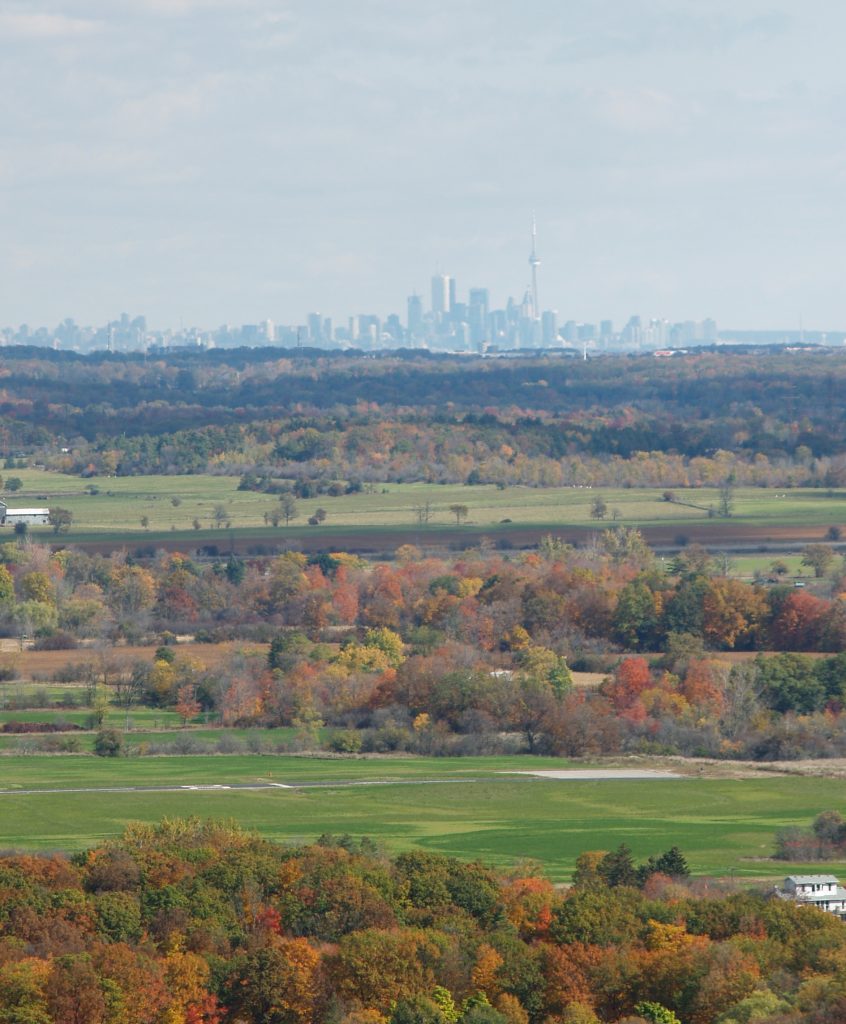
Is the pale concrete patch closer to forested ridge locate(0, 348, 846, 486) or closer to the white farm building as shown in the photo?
the white farm building

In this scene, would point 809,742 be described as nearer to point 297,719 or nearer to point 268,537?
point 297,719

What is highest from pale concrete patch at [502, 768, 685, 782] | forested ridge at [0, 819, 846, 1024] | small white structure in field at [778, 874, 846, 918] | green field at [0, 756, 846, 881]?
forested ridge at [0, 819, 846, 1024]

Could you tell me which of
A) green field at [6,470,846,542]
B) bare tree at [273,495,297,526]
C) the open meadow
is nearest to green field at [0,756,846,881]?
the open meadow

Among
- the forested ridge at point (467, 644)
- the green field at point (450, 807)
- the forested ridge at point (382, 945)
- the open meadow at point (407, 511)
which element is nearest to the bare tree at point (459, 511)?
the open meadow at point (407, 511)

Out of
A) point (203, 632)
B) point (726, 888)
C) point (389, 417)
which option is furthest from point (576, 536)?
point (389, 417)

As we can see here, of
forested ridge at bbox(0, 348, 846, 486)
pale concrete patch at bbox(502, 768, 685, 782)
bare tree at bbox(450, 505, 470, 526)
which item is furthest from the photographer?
forested ridge at bbox(0, 348, 846, 486)

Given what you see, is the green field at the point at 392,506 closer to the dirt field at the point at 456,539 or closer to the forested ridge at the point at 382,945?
the dirt field at the point at 456,539
